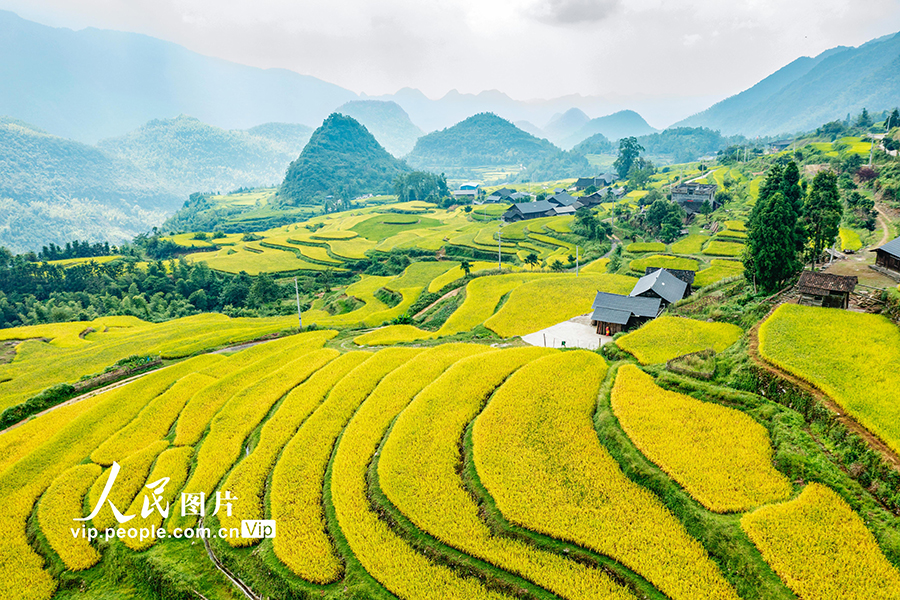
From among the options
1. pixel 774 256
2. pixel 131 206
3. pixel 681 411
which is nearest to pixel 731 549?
pixel 681 411

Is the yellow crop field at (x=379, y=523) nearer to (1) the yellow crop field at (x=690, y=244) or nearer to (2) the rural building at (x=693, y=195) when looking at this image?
(1) the yellow crop field at (x=690, y=244)

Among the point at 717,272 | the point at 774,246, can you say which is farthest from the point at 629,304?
the point at 717,272

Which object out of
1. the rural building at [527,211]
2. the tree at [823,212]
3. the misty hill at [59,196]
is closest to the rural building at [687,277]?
the tree at [823,212]

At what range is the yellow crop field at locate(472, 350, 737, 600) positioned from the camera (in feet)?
36.0

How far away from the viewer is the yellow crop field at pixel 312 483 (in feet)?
40.4

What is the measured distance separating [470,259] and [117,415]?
54760 millimetres

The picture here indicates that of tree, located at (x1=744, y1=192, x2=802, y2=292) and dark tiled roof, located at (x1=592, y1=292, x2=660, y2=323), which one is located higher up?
Result: tree, located at (x1=744, y1=192, x2=802, y2=292)

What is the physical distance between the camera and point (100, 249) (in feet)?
287

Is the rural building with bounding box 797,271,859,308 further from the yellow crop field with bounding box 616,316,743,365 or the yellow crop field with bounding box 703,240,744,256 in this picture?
the yellow crop field with bounding box 703,240,744,256

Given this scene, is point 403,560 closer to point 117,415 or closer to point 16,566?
point 16,566

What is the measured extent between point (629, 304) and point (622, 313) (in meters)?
1.53

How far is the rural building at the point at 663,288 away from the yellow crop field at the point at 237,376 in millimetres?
24555

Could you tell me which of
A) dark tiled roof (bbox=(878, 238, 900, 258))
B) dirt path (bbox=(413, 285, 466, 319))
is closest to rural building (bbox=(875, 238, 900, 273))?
Answer: dark tiled roof (bbox=(878, 238, 900, 258))

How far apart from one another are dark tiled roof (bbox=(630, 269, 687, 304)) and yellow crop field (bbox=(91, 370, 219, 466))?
Result: 30504 mm
